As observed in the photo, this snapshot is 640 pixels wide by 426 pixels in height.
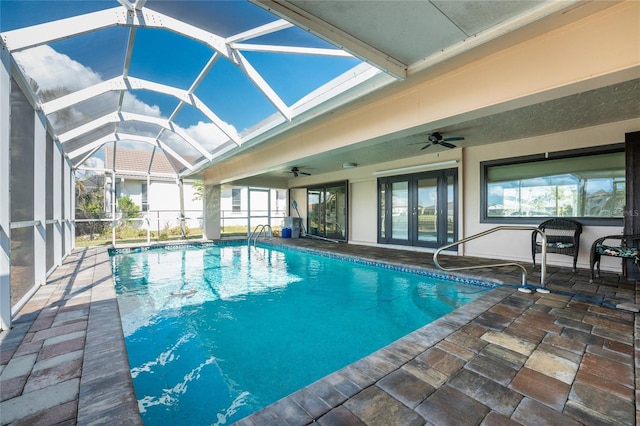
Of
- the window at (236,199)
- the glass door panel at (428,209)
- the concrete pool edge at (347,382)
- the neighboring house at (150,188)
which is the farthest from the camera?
the window at (236,199)

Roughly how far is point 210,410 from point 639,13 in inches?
170

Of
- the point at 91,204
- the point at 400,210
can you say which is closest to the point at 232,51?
the point at 400,210

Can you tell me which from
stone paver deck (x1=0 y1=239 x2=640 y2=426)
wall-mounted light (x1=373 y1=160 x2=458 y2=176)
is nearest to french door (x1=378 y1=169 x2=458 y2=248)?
wall-mounted light (x1=373 y1=160 x2=458 y2=176)

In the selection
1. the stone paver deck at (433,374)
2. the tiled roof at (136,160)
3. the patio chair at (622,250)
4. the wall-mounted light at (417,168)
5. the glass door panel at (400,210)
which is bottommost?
the stone paver deck at (433,374)

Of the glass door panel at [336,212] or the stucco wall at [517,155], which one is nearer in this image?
the stucco wall at [517,155]

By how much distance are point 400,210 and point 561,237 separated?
361 cm

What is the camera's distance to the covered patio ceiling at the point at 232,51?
85.8 inches

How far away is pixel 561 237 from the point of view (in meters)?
4.94

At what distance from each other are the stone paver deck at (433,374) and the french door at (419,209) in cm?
384

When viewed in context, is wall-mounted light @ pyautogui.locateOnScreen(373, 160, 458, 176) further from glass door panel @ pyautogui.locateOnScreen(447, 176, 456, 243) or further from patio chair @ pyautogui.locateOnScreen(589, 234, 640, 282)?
patio chair @ pyautogui.locateOnScreen(589, 234, 640, 282)

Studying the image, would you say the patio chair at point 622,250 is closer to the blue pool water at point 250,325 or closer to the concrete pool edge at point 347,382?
the blue pool water at point 250,325

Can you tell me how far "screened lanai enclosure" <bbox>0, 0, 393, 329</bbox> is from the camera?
2641mm

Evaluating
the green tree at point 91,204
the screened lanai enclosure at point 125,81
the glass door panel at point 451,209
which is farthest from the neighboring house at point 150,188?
the glass door panel at point 451,209

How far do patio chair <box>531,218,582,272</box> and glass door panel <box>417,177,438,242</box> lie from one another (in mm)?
2233
